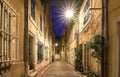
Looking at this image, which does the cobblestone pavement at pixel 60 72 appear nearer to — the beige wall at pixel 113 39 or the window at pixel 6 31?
the beige wall at pixel 113 39

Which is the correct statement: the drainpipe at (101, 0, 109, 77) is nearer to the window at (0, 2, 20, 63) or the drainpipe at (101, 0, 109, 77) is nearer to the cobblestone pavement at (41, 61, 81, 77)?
the window at (0, 2, 20, 63)

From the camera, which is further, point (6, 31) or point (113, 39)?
point (113, 39)

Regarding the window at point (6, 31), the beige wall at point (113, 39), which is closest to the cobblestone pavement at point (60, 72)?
the beige wall at point (113, 39)

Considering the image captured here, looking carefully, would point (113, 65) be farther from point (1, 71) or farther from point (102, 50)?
point (1, 71)

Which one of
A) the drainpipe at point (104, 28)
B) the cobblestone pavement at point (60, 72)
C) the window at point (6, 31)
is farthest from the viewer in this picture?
the cobblestone pavement at point (60, 72)

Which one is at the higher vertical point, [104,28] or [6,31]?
[104,28]

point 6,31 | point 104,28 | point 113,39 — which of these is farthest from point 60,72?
point 6,31

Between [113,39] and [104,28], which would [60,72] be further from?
[113,39]

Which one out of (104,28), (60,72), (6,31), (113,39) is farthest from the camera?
(60,72)

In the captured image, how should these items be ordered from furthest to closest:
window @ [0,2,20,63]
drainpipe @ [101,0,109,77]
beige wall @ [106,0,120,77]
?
1. drainpipe @ [101,0,109,77]
2. beige wall @ [106,0,120,77]
3. window @ [0,2,20,63]

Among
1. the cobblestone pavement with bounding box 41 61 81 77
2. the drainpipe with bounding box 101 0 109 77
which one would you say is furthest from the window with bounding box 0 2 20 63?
the cobblestone pavement with bounding box 41 61 81 77

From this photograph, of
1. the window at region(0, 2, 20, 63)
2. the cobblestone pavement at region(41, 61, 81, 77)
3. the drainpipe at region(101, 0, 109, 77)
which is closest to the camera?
the window at region(0, 2, 20, 63)

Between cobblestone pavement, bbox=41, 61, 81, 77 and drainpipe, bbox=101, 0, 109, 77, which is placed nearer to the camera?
drainpipe, bbox=101, 0, 109, 77

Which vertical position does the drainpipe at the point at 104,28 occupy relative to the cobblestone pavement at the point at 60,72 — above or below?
above
